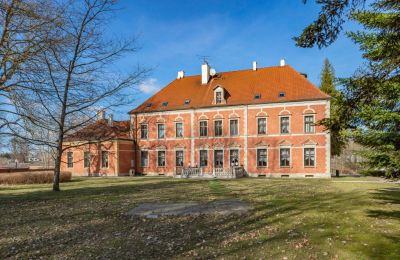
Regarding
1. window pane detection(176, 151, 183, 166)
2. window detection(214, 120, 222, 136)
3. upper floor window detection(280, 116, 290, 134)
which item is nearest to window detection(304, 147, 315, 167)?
upper floor window detection(280, 116, 290, 134)

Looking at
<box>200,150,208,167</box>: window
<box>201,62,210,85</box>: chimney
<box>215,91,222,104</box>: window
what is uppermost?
<box>201,62,210,85</box>: chimney

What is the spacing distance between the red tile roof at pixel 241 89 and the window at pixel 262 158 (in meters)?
5.16

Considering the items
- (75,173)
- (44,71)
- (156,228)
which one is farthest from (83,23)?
(75,173)

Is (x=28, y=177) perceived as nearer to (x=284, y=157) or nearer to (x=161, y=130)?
(x=161, y=130)

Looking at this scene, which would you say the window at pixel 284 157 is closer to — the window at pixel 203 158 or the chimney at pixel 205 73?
the window at pixel 203 158

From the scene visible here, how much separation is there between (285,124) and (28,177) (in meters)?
24.3

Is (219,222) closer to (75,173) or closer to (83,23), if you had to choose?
(83,23)

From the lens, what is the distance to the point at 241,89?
37.5 meters

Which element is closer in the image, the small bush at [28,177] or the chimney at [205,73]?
the small bush at [28,177]

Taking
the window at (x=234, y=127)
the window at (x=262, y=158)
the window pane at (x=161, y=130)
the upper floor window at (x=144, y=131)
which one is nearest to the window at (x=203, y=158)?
the window at (x=234, y=127)

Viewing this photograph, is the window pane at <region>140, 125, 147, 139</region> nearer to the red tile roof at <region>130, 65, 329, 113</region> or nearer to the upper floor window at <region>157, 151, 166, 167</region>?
the red tile roof at <region>130, 65, 329, 113</region>

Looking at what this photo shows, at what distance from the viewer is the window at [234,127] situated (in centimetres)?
3631

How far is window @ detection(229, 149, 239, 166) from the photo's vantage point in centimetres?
3603

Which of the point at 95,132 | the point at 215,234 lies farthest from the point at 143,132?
the point at 215,234
